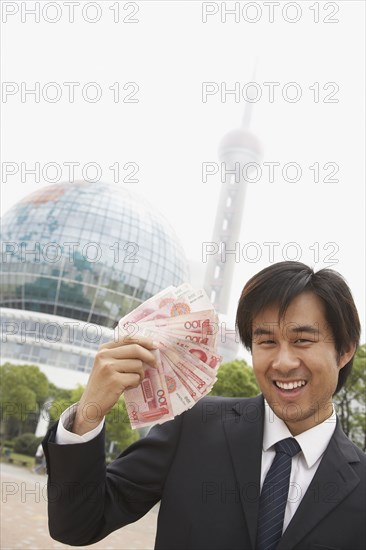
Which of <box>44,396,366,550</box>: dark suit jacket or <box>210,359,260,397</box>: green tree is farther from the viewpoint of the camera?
<box>210,359,260,397</box>: green tree

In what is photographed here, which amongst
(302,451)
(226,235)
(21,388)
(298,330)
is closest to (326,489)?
(302,451)

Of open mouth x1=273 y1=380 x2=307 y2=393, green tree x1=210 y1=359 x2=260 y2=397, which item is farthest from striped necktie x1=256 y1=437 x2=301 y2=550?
green tree x1=210 y1=359 x2=260 y2=397

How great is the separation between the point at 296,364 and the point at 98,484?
2.75ft

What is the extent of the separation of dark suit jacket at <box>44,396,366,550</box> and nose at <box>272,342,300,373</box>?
319 mm

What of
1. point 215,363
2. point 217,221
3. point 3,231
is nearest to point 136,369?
point 215,363

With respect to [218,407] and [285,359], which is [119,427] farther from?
[285,359]

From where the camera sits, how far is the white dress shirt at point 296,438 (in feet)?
6.28

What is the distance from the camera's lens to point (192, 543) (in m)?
1.95

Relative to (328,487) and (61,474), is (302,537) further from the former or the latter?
(61,474)

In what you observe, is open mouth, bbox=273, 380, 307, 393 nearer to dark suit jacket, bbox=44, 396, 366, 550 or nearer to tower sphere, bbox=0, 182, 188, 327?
dark suit jacket, bbox=44, 396, 366, 550

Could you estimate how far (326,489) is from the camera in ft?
6.37

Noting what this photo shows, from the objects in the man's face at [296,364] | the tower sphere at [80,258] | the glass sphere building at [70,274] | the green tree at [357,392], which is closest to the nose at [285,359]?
the man's face at [296,364]

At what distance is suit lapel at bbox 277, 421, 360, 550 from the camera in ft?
6.03

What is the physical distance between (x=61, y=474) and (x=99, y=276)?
1601 inches
